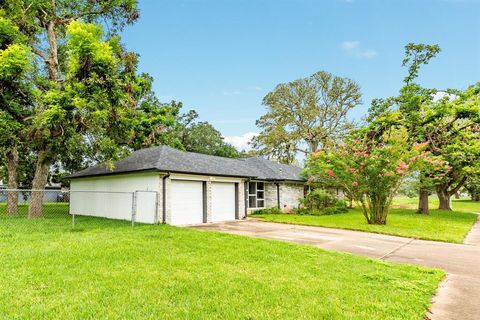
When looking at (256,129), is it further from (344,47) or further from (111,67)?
(111,67)

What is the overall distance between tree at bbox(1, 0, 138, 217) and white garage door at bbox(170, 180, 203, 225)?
3.73m

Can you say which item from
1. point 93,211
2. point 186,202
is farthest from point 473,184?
point 93,211

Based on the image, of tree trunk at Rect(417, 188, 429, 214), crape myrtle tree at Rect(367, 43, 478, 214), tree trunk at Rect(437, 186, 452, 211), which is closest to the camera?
crape myrtle tree at Rect(367, 43, 478, 214)

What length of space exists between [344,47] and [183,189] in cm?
1402

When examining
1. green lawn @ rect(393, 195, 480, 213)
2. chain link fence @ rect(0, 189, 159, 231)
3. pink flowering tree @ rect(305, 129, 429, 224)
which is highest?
pink flowering tree @ rect(305, 129, 429, 224)

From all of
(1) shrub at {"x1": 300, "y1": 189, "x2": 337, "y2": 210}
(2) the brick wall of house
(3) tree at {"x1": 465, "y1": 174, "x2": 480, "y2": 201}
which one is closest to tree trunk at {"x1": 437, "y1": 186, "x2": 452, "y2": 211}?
(3) tree at {"x1": 465, "y1": 174, "x2": 480, "y2": 201}

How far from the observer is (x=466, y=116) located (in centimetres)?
2136

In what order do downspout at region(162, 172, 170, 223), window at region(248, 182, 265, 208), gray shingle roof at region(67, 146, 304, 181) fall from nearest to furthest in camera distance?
downspout at region(162, 172, 170, 223), gray shingle roof at region(67, 146, 304, 181), window at region(248, 182, 265, 208)

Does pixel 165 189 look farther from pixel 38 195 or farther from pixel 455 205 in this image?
pixel 455 205

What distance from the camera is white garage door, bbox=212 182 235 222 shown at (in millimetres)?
15570

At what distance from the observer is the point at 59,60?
59.6ft

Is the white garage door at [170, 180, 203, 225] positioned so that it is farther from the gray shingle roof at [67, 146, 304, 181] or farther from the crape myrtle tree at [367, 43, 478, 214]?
the crape myrtle tree at [367, 43, 478, 214]

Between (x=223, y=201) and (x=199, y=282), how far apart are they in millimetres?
11180

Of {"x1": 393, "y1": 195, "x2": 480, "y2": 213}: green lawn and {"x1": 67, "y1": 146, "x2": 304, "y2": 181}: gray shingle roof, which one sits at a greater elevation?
{"x1": 67, "y1": 146, "x2": 304, "y2": 181}: gray shingle roof
